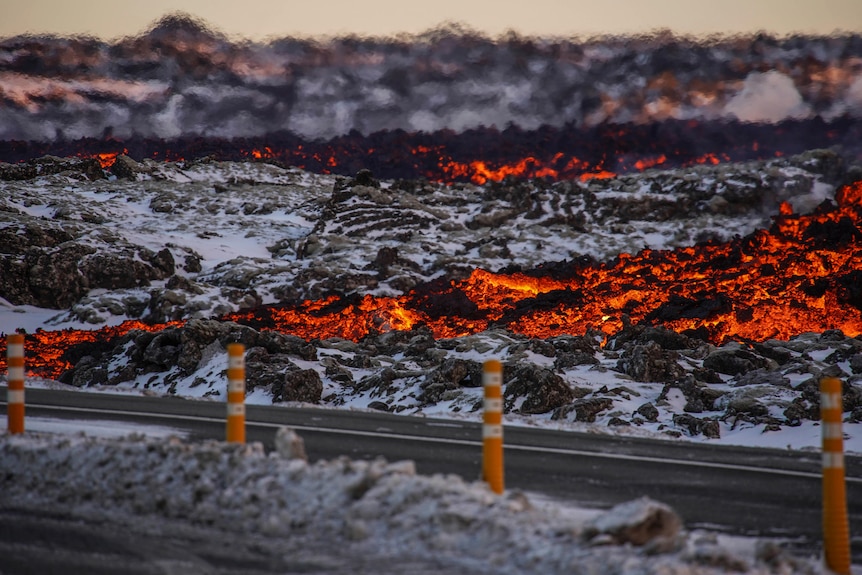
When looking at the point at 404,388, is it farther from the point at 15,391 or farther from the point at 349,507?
the point at 349,507

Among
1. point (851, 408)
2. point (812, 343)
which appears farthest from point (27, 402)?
point (812, 343)

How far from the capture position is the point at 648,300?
126 ft

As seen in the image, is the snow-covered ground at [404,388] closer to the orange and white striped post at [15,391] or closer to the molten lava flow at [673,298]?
the orange and white striped post at [15,391]

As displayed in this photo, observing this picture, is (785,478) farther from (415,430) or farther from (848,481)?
(415,430)

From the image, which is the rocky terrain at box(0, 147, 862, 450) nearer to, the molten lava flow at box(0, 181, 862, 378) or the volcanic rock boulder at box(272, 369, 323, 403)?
the volcanic rock boulder at box(272, 369, 323, 403)

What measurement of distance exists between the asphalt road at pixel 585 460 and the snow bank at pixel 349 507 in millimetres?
989

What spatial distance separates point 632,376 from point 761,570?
1453 centimetres

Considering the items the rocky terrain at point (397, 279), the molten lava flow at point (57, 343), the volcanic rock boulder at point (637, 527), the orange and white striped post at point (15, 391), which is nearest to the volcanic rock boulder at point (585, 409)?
the rocky terrain at point (397, 279)

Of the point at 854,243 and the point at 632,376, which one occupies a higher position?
the point at 854,243

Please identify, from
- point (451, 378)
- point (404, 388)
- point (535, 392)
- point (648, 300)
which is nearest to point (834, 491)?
point (535, 392)

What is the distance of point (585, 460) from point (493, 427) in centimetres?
332

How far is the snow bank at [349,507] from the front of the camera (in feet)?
15.6

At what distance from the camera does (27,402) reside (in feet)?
41.9

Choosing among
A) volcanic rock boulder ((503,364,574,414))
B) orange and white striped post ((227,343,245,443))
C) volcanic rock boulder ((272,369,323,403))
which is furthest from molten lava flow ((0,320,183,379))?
orange and white striped post ((227,343,245,443))
